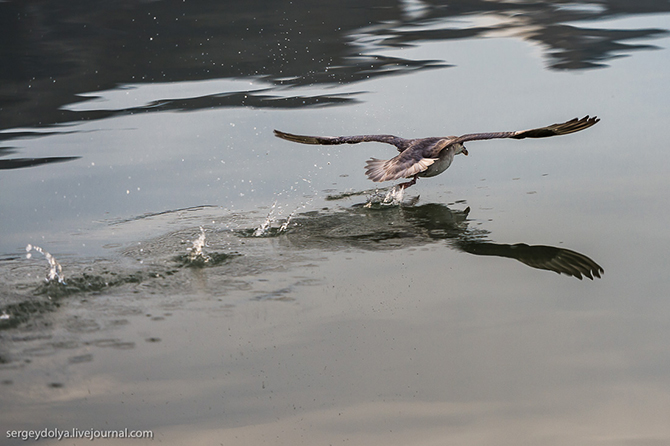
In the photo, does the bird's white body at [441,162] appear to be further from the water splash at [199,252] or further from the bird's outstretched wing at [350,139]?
the water splash at [199,252]

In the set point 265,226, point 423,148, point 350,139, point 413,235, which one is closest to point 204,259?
point 265,226

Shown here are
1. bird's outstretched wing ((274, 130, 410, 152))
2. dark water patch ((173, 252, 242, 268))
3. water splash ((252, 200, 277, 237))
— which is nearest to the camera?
dark water patch ((173, 252, 242, 268))

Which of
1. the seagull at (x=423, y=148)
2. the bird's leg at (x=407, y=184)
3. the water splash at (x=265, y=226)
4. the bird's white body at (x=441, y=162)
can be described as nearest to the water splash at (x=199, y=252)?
the water splash at (x=265, y=226)

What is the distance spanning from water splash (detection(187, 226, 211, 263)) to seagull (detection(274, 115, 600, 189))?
5.54 feet

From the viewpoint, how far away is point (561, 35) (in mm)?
14875

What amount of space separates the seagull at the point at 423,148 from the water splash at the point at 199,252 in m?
1.69

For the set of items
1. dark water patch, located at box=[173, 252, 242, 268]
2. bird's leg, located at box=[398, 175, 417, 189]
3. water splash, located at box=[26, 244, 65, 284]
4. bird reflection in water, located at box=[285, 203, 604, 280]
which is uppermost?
water splash, located at box=[26, 244, 65, 284]

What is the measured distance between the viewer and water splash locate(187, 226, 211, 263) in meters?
6.78

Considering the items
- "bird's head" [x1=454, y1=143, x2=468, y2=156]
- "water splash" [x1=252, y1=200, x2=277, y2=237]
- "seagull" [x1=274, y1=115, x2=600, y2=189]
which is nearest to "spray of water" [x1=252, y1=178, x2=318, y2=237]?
"water splash" [x1=252, y1=200, x2=277, y2=237]

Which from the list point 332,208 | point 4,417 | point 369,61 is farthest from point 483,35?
point 4,417

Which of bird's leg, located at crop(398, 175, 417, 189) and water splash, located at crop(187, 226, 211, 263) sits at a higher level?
water splash, located at crop(187, 226, 211, 263)

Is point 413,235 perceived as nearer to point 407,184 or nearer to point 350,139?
point 407,184

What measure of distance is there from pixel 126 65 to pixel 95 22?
11.4 feet

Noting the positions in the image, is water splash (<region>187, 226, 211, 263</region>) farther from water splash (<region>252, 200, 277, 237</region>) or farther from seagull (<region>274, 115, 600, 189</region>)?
seagull (<region>274, 115, 600, 189</region>)
